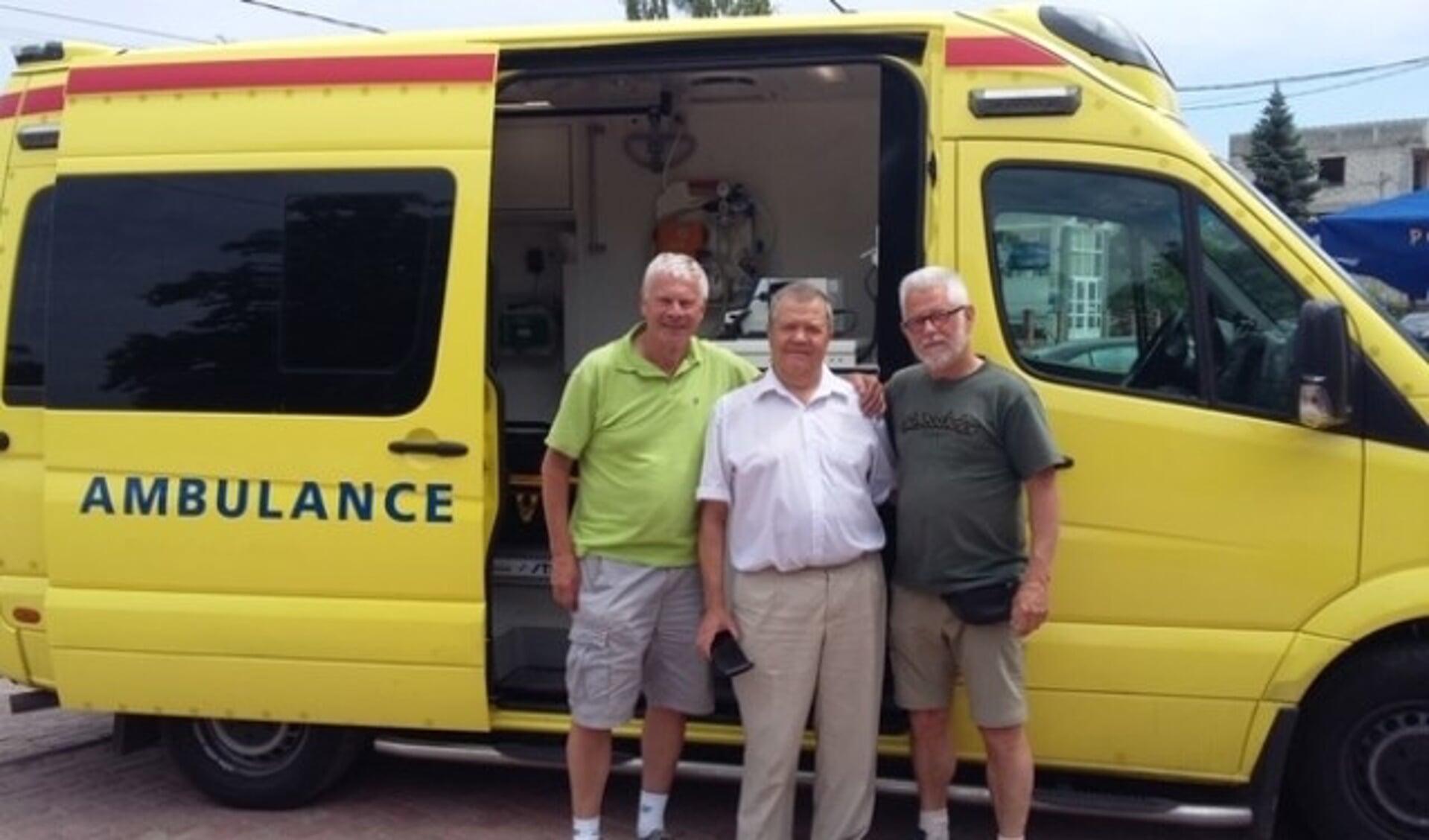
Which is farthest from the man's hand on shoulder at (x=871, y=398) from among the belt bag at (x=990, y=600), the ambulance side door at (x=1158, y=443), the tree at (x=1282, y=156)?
the tree at (x=1282, y=156)

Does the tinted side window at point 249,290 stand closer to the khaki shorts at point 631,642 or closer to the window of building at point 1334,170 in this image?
the khaki shorts at point 631,642

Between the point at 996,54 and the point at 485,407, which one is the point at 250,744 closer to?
the point at 485,407

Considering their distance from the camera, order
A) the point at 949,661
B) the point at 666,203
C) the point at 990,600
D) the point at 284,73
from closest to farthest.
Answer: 1. the point at 990,600
2. the point at 949,661
3. the point at 284,73
4. the point at 666,203

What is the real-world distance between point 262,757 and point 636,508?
73.7 inches

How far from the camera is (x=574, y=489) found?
4977 millimetres

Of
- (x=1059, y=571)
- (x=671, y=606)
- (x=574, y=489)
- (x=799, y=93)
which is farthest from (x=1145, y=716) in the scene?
(x=799, y=93)

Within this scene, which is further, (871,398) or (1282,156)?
(1282,156)

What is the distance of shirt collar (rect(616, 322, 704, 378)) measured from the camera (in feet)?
13.9

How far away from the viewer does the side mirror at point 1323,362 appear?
3.83m

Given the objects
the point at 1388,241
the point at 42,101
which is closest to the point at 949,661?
the point at 42,101

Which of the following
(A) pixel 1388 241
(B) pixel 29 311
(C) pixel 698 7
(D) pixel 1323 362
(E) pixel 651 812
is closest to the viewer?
(D) pixel 1323 362

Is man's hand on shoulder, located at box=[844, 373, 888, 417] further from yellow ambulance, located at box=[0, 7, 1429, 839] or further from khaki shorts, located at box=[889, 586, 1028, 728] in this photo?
khaki shorts, located at box=[889, 586, 1028, 728]

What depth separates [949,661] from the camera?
417cm

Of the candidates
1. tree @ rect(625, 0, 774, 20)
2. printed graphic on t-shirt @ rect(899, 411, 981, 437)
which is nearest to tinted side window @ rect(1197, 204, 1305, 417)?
printed graphic on t-shirt @ rect(899, 411, 981, 437)
